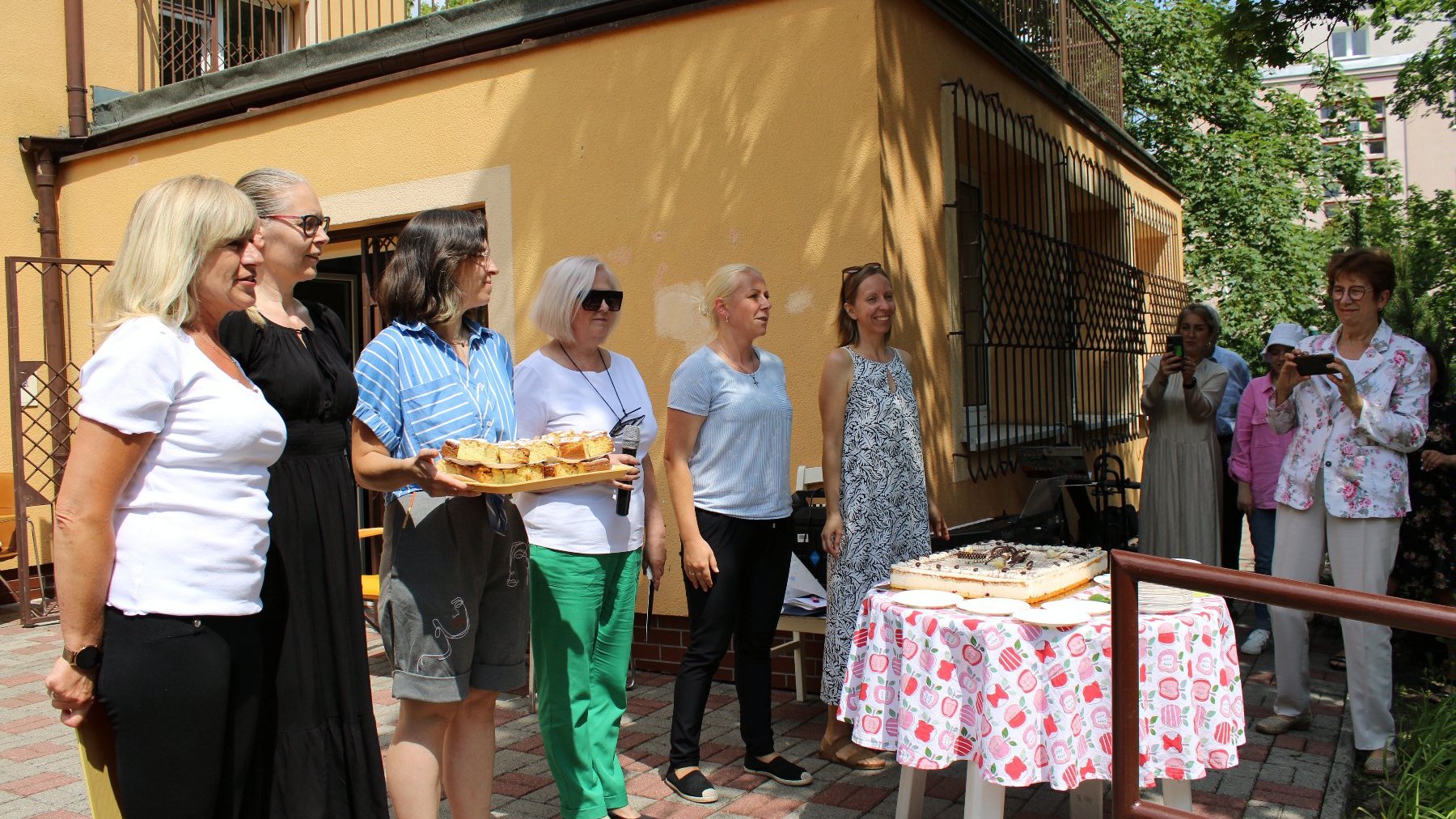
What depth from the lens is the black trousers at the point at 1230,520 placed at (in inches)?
277

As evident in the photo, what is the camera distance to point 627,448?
10.9 ft

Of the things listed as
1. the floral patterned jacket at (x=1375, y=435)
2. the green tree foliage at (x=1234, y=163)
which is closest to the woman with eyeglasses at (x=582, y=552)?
the floral patterned jacket at (x=1375, y=435)

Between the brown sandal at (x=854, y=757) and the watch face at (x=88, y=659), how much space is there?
2.81m

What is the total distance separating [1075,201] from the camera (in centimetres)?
916

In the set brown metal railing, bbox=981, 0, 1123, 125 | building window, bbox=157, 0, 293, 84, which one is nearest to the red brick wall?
brown metal railing, bbox=981, 0, 1123, 125

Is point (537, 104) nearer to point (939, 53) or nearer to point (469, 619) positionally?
point (939, 53)

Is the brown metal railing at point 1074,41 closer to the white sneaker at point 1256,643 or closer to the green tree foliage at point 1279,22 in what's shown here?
the green tree foliage at point 1279,22

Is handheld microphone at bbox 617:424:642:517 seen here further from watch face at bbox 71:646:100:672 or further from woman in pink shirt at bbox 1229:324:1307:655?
woman in pink shirt at bbox 1229:324:1307:655

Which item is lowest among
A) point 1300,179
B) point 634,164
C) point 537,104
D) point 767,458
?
point 767,458

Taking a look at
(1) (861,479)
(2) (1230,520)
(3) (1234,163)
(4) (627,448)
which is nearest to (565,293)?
(4) (627,448)

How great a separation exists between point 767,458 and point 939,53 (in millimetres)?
2895

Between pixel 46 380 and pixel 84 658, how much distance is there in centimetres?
735

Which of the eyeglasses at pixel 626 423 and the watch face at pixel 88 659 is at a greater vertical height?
the eyeglasses at pixel 626 423

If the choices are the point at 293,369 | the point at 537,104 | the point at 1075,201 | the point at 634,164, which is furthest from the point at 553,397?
the point at 1075,201
